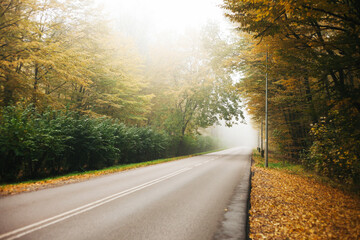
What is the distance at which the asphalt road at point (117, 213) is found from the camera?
375 centimetres

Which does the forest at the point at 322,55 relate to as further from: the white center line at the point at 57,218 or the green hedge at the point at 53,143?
the green hedge at the point at 53,143

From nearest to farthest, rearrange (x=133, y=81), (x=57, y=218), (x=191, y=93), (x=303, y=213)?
1. (x=57, y=218)
2. (x=303, y=213)
3. (x=133, y=81)
4. (x=191, y=93)

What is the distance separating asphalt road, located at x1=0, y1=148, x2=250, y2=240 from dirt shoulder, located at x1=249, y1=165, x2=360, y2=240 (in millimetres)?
645

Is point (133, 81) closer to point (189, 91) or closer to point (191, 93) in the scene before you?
point (189, 91)

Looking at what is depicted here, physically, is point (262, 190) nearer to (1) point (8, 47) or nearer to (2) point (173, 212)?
(2) point (173, 212)

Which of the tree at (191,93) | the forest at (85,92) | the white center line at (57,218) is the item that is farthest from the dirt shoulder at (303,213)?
the tree at (191,93)

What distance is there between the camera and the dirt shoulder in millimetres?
4016

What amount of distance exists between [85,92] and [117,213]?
54.2 ft

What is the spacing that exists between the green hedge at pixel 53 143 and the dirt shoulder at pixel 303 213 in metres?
8.67

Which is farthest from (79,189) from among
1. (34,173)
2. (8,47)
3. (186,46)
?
(186,46)

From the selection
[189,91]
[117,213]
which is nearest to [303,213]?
[117,213]

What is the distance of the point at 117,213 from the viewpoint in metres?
4.74

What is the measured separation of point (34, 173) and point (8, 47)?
693 centimetres

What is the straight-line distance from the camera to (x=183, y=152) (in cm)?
2877
